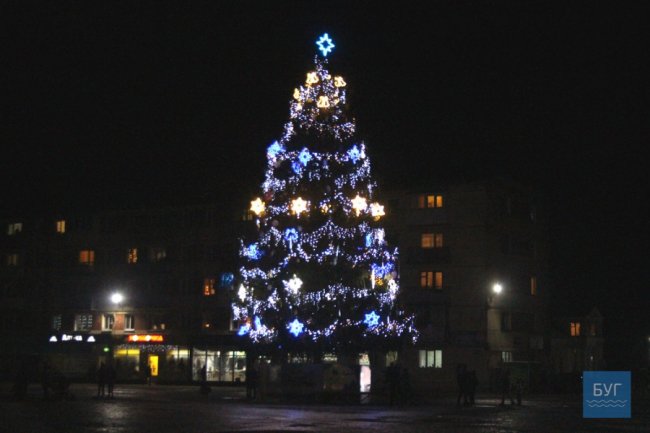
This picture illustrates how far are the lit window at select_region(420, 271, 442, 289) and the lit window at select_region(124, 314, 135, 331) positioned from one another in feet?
76.7

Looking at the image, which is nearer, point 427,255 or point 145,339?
point 427,255

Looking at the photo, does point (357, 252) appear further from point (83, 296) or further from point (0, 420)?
point (83, 296)

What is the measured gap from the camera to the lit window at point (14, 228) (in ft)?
288

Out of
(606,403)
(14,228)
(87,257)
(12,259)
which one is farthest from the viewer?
(14,228)

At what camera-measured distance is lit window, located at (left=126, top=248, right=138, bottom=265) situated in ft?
262

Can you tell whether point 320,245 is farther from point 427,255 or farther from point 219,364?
point 219,364

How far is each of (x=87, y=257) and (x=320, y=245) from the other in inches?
1746

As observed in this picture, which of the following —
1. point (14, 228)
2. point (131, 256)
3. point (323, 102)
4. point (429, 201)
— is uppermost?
point (323, 102)

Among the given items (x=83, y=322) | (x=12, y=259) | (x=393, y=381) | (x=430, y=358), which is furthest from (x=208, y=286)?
(x=393, y=381)

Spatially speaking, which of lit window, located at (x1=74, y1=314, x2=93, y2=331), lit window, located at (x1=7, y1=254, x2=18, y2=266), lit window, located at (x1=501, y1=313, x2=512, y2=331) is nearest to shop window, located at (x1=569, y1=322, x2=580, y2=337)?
lit window, located at (x1=501, y1=313, x2=512, y2=331)

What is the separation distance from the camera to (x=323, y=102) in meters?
43.7

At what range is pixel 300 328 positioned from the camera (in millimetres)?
42406

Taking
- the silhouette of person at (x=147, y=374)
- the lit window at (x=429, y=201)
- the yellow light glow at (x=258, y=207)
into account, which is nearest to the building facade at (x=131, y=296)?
the silhouette of person at (x=147, y=374)

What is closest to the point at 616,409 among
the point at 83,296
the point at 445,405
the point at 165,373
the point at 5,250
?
the point at 445,405
